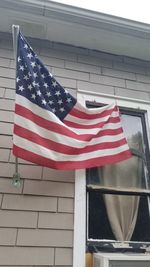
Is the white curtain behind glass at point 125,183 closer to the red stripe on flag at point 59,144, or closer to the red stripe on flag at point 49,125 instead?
the red stripe on flag at point 59,144

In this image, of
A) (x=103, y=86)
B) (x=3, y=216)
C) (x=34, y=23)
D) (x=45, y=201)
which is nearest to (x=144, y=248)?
(x=45, y=201)

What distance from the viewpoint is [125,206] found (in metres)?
2.92

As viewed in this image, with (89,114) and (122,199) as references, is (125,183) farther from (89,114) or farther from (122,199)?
(89,114)

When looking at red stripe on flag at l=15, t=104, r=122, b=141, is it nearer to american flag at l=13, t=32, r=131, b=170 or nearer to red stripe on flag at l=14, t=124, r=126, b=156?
american flag at l=13, t=32, r=131, b=170

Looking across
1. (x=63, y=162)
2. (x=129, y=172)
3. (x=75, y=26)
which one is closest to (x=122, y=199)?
(x=129, y=172)

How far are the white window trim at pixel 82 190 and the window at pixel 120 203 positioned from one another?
0.09 meters

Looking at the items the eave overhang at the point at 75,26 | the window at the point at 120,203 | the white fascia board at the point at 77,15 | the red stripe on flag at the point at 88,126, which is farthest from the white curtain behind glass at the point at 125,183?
the white fascia board at the point at 77,15

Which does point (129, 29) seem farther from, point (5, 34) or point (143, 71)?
point (5, 34)

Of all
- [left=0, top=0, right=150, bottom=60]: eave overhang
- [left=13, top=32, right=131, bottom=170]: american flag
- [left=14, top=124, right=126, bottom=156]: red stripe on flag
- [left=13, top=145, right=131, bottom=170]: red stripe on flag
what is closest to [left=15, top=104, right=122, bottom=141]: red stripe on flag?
[left=13, top=32, right=131, bottom=170]: american flag

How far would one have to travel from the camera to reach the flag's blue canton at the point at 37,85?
2.56m

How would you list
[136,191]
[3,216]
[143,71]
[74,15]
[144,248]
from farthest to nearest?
1. [143,71]
2. [74,15]
3. [136,191]
4. [144,248]
5. [3,216]

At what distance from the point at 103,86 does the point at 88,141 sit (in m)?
1.03

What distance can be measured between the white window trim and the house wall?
0.05m

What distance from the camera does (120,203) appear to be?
293 cm
